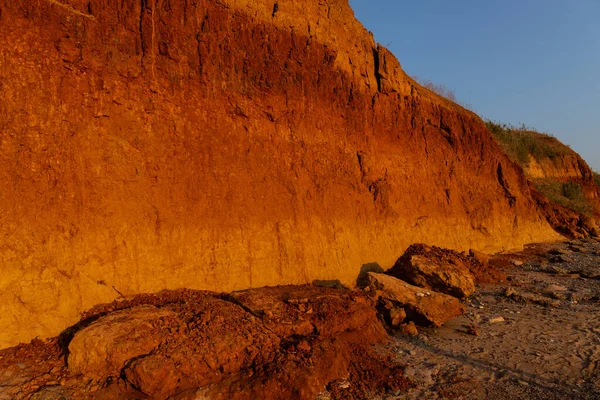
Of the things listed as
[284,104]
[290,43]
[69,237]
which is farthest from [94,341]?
[290,43]

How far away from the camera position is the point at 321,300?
19.9ft

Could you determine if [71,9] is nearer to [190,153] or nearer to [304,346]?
[190,153]

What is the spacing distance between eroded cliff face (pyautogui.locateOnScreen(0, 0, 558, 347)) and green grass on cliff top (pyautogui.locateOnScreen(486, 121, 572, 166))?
53.9 ft

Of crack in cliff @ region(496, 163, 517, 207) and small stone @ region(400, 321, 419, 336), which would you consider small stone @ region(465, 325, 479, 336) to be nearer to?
small stone @ region(400, 321, 419, 336)

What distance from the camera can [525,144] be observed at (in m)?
27.2

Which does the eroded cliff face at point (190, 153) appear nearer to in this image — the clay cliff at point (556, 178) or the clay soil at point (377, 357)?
the clay soil at point (377, 357)

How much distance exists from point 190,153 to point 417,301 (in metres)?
4.58

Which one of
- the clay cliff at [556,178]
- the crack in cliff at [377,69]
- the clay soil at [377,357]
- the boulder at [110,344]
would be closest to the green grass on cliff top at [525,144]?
the clay cliff at [556,178]

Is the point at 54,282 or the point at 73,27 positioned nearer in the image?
the point at 54,282

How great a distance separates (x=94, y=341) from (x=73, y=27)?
4.36 meters

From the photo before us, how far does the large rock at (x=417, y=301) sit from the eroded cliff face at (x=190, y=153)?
115cm

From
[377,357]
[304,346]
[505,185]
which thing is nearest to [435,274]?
[377,357]

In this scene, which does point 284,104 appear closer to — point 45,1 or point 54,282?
point 45,1

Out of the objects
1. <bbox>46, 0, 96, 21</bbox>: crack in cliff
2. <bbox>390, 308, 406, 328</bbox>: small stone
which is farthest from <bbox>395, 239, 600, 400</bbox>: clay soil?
<bbox>46, 0, 96, 21</bbox>: crack in cliff
